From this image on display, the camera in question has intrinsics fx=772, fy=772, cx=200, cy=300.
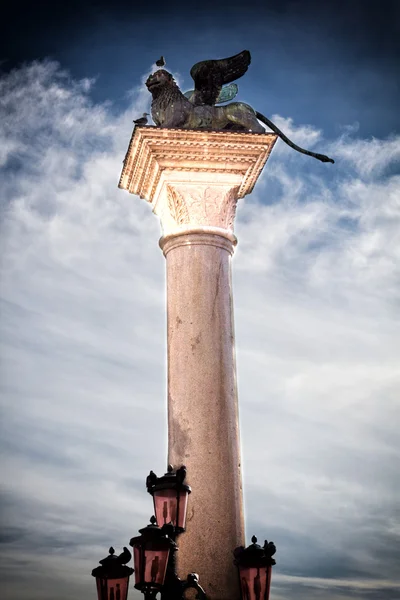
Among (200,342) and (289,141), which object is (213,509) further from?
(289,141)

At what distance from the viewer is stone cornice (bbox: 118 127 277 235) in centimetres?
772

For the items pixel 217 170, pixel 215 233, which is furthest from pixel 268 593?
pixel 217 170

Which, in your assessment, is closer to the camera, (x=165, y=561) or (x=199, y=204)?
(x=165, y=561)

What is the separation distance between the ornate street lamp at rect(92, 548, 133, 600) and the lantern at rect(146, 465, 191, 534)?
0.56 m

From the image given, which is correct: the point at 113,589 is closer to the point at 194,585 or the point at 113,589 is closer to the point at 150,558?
the point at 150,558

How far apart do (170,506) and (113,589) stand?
2.67 ft

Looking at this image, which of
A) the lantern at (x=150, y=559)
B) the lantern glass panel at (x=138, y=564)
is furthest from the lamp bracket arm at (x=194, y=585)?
the lantern glass panel at (x=138, y=564)

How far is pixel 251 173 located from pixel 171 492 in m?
3.49

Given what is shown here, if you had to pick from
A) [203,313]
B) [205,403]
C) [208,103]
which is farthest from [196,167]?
[205,403]

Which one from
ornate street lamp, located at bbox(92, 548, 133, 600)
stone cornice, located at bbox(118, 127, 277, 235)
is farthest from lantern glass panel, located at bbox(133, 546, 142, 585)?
stone cornice, located at bbox(118, 127, 277, 235)

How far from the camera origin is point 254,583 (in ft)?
19.9

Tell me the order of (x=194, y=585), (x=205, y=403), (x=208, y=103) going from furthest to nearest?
(x=208, y=103) < (x=205, y=403) < (x=194, y=585)

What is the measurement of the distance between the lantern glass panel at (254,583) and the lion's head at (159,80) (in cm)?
490

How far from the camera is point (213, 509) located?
21.9 ft
